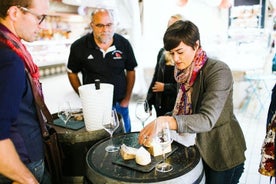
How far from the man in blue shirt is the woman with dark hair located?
1340 mm

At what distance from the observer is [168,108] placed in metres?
2.96

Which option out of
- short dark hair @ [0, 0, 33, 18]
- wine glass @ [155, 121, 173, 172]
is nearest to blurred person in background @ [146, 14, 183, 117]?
wine glass @ [155, 121, 173, 172]

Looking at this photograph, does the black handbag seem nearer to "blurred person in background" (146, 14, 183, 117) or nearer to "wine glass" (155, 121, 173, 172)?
"wine glass" (155, 121, 173, 172)

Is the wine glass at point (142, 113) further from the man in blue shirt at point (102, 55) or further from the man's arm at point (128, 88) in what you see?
the man's arm at point (128, 88)

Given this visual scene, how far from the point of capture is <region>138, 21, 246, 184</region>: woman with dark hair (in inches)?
59.6

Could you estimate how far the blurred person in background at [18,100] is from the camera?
105cm

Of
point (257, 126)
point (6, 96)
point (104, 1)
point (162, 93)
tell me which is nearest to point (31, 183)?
point (6, 96)

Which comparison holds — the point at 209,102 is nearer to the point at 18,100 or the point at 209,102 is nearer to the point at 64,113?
the point at 18,100

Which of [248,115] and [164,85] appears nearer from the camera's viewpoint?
[164,85]

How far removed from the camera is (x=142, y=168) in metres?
1.34

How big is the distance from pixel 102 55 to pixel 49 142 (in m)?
1.56

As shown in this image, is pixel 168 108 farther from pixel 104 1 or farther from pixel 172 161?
pixel 104 1

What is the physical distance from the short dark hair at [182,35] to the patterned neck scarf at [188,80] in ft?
0.34

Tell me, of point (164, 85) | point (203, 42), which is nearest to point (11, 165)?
point (164, 85)
